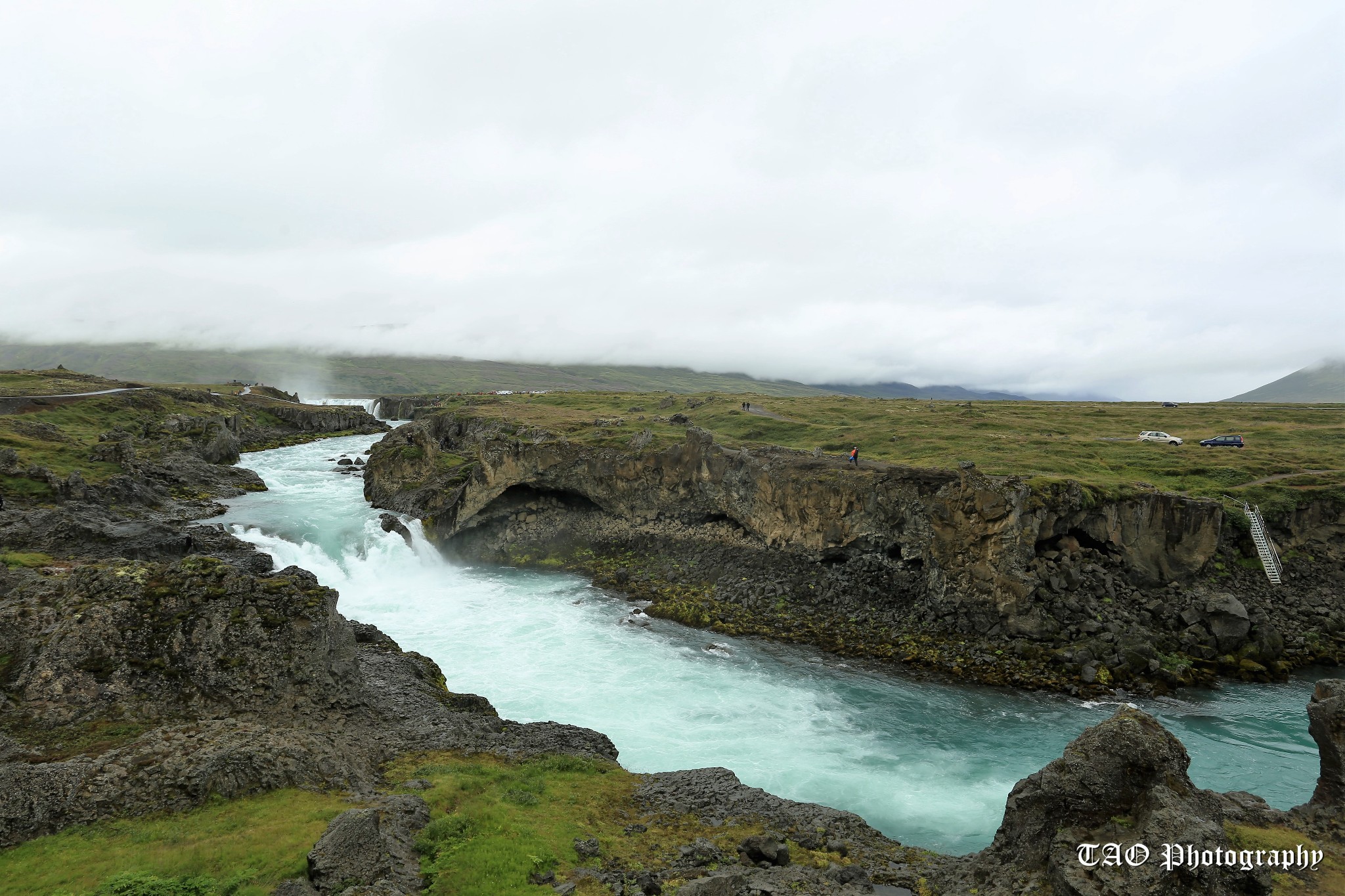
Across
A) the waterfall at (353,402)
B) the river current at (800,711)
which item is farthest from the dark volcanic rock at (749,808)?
the waterfall at (353,402)

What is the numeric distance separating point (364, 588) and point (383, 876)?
32505mm

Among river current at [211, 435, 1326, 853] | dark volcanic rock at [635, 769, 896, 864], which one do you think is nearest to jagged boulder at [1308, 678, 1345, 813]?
river current at [211, 435, 1326, 853]

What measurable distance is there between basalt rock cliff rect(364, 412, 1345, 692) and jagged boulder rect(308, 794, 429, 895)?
23896 millimetres

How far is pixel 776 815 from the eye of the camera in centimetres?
1602

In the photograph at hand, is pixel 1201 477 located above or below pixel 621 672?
above

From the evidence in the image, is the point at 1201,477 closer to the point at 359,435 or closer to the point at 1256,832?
the point at 1256,832

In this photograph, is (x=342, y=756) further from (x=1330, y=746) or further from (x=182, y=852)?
(x=1330, y=746)

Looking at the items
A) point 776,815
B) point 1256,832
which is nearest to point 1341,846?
point 1256,832

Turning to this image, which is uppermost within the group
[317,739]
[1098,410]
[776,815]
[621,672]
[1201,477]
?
[1098,410]

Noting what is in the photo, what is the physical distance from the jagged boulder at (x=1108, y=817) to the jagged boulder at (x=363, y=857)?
11556 millimetres

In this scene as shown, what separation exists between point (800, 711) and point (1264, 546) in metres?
32.3

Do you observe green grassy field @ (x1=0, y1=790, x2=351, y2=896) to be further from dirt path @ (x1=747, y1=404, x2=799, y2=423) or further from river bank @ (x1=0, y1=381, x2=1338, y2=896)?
dirt path @ (x1=747, y1=404, x2=799, y2=423)

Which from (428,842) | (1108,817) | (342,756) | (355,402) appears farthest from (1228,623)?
(355,402)

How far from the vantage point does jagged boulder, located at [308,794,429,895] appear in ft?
35.4
